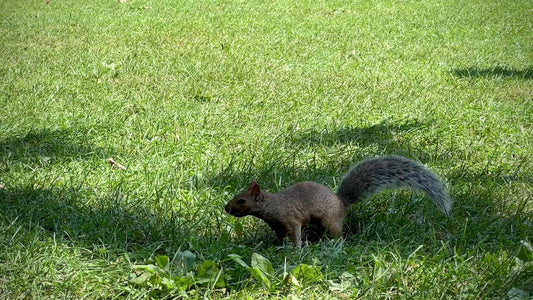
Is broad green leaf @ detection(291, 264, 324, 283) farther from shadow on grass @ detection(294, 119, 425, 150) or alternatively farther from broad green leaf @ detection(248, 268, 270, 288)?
shadow on grass @ detection(294, 119, 425, 150)

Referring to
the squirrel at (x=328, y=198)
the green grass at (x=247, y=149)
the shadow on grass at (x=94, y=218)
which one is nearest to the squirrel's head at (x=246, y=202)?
the squirrel at (x=328, y=198)

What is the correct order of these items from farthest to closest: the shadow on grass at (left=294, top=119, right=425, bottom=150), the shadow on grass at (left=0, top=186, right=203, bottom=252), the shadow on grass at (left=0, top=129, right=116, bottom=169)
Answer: the shadow on grass at (left=294, top=119, right=425, bottom=150), the shadow on grass at (left=0, top=129, right=116, bottom=169), the shadow on grass at (left=0, top=186, right=203, bottom=252)

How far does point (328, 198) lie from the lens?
2.86 meters

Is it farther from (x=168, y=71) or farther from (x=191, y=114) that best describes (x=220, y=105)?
(x=168, y=71)

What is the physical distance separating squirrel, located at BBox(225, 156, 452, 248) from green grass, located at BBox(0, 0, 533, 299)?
0.35 ft

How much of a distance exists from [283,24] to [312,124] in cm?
482

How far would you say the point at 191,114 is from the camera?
4.76 m

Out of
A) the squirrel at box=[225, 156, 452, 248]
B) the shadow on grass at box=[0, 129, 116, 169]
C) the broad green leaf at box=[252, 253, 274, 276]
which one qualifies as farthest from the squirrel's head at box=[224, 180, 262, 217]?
the shadow on grass at box=[0, 129, 116, 169]

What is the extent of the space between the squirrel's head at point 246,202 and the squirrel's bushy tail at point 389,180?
492mm

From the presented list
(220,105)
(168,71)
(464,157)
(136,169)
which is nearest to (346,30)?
(168,71)

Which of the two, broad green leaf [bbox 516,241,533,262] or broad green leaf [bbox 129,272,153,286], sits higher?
broad green leaf [bbox 129,272,153,286]

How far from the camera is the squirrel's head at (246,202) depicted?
2763 mm

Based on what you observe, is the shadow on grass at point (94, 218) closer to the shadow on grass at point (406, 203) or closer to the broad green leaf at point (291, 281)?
the shadow on grass at point (406, 203)

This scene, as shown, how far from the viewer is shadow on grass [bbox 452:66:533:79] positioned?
20.8 feet
